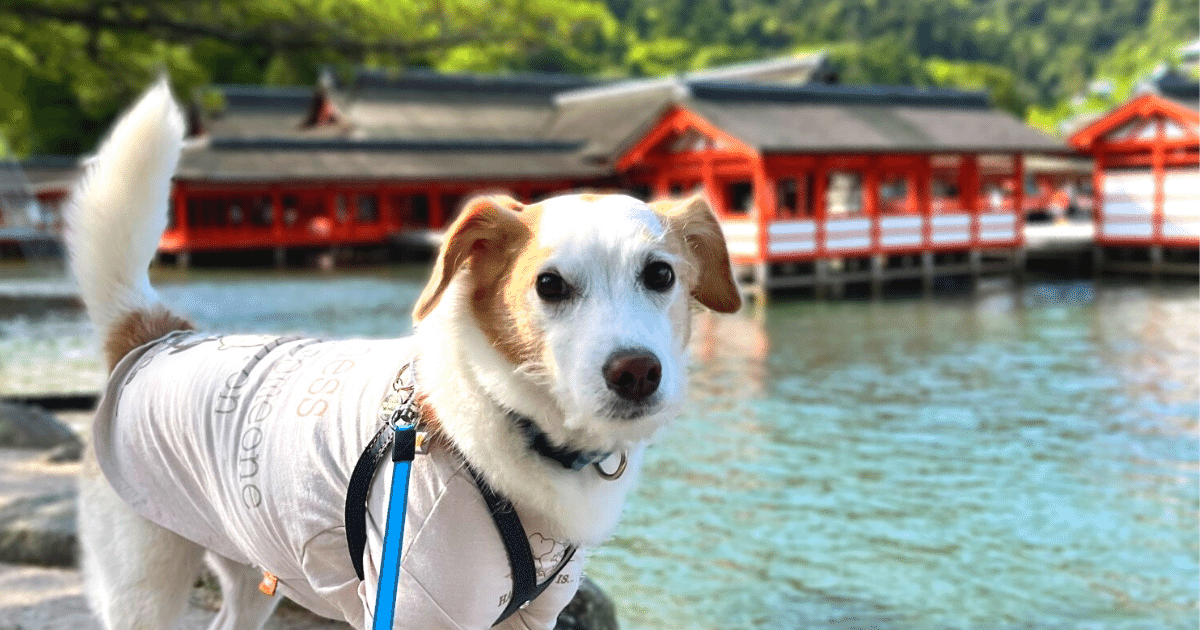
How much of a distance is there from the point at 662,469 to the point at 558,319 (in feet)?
20.3

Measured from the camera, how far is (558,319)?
223cm

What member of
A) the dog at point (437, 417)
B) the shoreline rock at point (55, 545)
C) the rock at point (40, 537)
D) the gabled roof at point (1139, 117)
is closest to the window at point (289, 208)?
the gabled roof at point (1139, 117)

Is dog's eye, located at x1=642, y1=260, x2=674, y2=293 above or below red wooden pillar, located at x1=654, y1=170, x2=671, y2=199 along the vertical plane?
Answer: above

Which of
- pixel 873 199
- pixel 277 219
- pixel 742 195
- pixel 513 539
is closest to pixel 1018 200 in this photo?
pixel 873 199

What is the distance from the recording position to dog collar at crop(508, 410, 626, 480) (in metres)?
2.36

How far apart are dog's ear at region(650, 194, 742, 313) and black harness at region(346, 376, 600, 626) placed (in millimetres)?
439

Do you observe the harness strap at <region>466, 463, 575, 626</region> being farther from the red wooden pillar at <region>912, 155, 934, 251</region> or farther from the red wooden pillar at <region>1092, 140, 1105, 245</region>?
the red wooden pillar at <region>1092, 140, 1105, 245</region>

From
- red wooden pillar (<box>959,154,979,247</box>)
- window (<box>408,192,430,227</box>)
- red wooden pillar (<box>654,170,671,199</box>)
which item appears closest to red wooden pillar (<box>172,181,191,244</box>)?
window (<box>408,192,430,227</box>)

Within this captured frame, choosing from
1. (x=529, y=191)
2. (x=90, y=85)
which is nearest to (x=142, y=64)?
(x=90, y=85)

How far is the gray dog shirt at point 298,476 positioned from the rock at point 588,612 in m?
1.25

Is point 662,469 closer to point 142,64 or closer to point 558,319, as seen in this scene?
point 558,319

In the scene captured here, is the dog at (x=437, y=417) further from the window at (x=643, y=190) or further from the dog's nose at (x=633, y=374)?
the window at (x=643, y=190)

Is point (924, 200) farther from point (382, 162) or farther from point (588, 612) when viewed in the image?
point (588, 612)

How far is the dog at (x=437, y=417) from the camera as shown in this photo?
2234 millimetres
